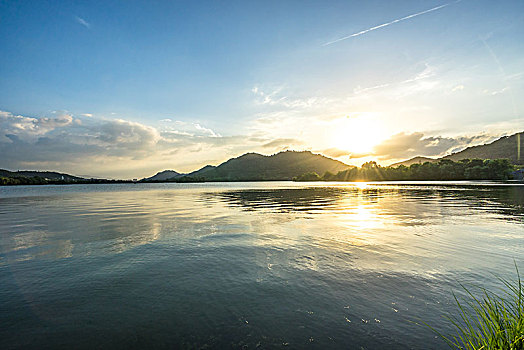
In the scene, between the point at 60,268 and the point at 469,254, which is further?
the point at 469,254

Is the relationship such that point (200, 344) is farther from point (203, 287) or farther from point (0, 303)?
point (0, 303)

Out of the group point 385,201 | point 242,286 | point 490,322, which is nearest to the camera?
point 490,322

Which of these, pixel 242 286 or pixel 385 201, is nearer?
pixel 242 286

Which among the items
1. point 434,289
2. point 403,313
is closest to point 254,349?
point 403,313

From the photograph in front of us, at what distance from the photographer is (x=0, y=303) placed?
30.7 ft

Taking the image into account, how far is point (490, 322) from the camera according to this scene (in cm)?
776

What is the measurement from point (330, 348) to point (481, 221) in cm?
2599

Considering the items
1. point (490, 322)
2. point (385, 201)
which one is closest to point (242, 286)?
point (490, 322)

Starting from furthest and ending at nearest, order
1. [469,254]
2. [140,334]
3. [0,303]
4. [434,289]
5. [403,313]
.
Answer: [469,254]
[434,289]
[0,303]
[403,313]
[140,334]

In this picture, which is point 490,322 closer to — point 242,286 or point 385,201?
point 242,286

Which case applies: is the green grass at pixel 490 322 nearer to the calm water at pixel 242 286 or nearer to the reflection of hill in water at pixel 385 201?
the calm water at pixel 242 286

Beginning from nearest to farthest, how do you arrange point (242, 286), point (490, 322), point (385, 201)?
1. point (490, 322)
2. point (242, 286)
3. point (385, 201)

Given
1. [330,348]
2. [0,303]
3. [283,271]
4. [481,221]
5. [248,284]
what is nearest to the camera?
[330,348]

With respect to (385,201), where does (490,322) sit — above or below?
below
